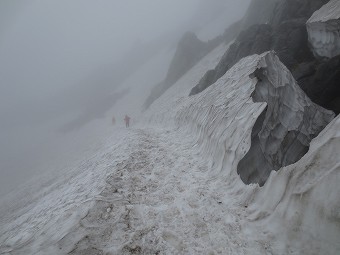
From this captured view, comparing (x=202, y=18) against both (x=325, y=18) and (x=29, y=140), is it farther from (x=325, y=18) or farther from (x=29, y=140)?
(x=325, y=18)

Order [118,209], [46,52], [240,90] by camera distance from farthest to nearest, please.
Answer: [46,52]
[240,90]
[118,209]

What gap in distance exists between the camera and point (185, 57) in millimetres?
40062

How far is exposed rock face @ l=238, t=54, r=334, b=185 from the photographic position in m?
6.45

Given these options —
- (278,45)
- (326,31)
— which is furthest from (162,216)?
(278,45)

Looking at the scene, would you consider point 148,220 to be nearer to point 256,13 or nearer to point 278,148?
point 278,148

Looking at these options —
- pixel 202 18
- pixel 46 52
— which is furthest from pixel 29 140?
pixel 46 52

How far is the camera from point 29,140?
6631 centimetres

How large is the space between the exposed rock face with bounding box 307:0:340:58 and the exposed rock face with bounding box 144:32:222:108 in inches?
963

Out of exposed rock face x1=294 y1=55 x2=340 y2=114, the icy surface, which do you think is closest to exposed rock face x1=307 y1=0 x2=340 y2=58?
exposed rock face x1=294 y1=55 x2=340 y2=114

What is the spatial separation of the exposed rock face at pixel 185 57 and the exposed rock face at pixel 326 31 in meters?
24.5

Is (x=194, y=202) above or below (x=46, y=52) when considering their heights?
below

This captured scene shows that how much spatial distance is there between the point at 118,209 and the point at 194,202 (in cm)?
177

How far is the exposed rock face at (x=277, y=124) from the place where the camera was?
6453 millimetres

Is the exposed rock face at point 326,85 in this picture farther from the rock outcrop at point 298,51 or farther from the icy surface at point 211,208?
the icy surface at point 211,208
